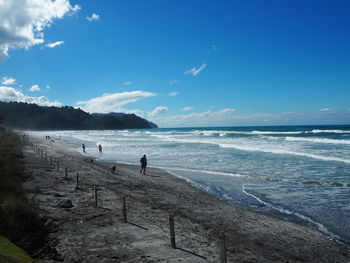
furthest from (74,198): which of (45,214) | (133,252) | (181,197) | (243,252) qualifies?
(243,252)

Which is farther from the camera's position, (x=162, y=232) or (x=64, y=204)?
(x=64, y=204)

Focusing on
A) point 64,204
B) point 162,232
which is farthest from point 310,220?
point 64,204

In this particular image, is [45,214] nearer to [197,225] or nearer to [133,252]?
[133,252]

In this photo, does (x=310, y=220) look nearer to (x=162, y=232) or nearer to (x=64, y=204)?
(x=162, y=232)

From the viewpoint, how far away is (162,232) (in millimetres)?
8383

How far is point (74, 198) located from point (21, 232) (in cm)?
457

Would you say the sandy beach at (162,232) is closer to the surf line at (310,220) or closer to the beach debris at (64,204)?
the beach debris at (64,204)

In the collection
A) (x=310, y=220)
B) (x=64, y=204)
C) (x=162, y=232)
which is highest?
(x=64, y=204)

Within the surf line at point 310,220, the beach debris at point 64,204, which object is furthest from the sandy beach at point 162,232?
the surf line at point 310,220

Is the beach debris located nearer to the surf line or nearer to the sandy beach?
the sandy beach

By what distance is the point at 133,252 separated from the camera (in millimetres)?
6930

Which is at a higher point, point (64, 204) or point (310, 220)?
point (64, 204)

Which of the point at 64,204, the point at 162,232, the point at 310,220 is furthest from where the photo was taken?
the point at 310,220

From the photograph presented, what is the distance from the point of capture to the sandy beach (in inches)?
275
